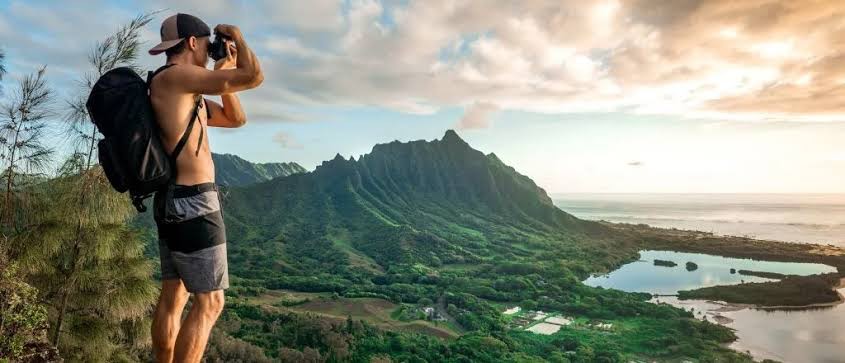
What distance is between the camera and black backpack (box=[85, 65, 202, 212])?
2178 millimetres

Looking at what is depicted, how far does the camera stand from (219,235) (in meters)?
2.42

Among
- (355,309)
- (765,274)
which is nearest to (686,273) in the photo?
(765,274)

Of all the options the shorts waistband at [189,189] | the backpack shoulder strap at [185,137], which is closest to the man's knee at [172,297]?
the shorts waistband at [189,189]

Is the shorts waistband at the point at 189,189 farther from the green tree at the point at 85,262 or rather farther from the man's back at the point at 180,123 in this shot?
the green tree at the point at 85,262

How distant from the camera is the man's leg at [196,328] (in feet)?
7.70

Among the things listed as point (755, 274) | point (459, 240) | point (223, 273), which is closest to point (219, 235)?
point (223, 273)

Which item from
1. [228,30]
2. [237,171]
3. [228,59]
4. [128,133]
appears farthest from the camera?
[237,171]

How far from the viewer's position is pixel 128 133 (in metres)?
2.17

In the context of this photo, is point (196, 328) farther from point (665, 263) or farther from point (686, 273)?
point (665, 263)

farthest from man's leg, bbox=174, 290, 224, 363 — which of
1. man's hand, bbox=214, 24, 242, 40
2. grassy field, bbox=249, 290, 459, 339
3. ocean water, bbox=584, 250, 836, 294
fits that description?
ocean water, bbox=584, 250, 836, 294

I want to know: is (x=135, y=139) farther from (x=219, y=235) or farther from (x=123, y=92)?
(x=219, y=235)

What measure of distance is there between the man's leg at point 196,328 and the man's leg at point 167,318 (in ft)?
0.80

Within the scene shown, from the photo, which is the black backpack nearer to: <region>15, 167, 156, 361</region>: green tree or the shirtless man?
the shirtless man

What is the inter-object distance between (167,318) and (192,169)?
2.99 ft
